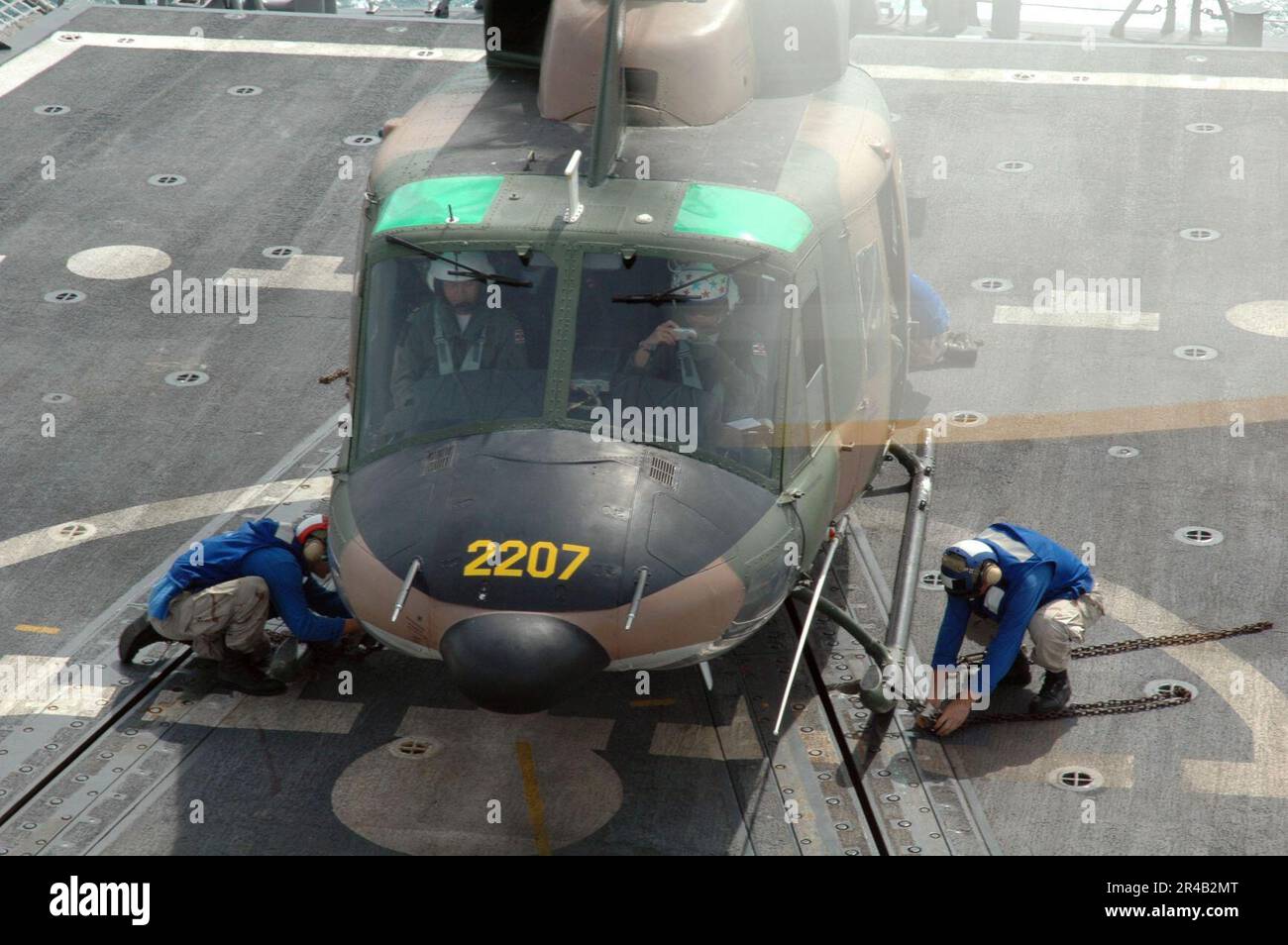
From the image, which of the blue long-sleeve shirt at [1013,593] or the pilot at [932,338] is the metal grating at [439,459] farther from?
the pilot at [932,338]

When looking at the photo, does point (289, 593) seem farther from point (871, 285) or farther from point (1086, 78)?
point (1086, 78)

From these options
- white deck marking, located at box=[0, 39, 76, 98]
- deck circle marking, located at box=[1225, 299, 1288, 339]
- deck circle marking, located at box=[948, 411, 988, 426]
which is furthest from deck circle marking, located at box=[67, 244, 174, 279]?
deck circle marking, located at box=[1225, 299, 1288, 339]

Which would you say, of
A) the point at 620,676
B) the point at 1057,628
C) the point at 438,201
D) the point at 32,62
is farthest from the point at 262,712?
the point at 32,62

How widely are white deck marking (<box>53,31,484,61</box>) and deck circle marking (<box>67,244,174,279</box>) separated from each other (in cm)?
643

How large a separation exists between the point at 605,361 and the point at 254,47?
1650cm

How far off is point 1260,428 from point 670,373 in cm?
727

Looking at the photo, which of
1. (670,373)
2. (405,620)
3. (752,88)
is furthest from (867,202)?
(405,620)

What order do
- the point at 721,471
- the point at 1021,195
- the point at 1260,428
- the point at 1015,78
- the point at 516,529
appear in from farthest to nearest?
the point at 1015,78 < the point at 1021,195 < the point at 1260,428 < the point at 721,471 < the point at 516,529

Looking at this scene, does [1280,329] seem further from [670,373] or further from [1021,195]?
[670,373]

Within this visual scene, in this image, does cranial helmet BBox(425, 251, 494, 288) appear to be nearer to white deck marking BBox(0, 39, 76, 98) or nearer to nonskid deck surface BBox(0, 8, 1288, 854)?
nonskid deck surface BBox(0, 8, 1288, 854)

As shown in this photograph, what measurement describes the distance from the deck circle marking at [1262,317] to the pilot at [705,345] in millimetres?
8608

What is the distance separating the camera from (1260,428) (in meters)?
15.3

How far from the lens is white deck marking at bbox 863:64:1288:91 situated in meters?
23.0

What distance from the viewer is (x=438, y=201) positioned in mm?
10961
